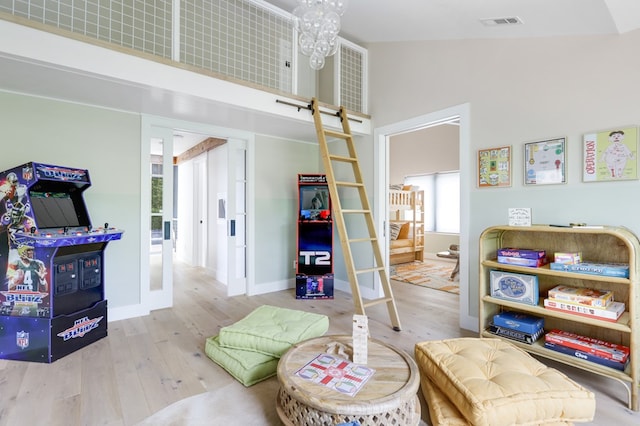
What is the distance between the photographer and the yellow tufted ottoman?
146 centimetres

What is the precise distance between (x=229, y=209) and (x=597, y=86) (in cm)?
389

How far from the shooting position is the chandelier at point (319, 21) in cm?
188

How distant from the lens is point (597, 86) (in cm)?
226

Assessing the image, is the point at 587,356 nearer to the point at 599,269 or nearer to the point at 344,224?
the point at 599,269

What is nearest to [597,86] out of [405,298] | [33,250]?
[405,298]

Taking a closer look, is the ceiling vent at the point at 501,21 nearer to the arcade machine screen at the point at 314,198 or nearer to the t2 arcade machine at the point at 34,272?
the arcade machine screen at the point at 314,198

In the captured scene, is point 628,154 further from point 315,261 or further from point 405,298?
point 315,261

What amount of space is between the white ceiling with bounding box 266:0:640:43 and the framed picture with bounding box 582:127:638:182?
0.72m

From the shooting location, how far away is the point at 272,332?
7.26 feet

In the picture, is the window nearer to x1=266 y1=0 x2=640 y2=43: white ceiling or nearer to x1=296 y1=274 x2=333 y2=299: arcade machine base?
x1=296 y1=274 x2=333 y2=299: arcade machine base

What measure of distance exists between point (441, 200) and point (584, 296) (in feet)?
17.8

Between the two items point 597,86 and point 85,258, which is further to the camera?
point 85,258

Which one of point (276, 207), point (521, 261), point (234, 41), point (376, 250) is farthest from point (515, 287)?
point (234, 41)

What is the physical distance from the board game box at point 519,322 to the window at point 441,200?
467cm
